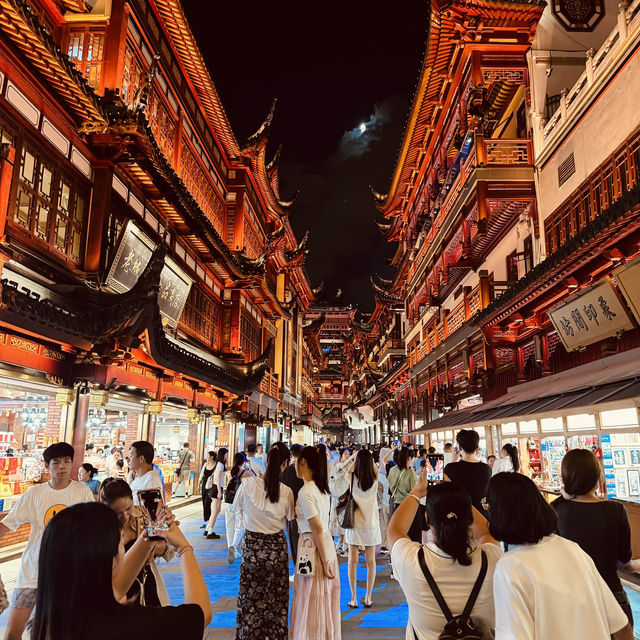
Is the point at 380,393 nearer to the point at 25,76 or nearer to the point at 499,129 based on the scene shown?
the point at 499,129

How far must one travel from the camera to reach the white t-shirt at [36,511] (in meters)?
3.93

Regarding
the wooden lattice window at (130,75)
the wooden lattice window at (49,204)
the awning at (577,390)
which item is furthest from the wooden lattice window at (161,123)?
the awning at (577,390)

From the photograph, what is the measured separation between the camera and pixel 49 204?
889 cm

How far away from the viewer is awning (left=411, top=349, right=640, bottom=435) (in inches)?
277

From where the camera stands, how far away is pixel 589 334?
9.19 meters

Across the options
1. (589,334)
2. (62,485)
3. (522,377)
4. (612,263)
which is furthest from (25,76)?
(522,377)

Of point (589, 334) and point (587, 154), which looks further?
point (587, 154)

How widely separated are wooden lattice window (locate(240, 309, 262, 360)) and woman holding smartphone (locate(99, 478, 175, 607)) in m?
17.7

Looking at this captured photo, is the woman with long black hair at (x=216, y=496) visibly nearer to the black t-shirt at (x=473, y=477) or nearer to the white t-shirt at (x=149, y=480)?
the white t-shirt at (x=149, y=480)

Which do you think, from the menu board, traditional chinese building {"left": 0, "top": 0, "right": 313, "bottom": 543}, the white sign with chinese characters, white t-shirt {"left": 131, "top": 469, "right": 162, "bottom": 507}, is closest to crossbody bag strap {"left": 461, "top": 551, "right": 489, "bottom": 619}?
white t-shirt {"left": 131, "top": 469, "right": 162, "bottom": 507}

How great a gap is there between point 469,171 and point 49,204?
34.7 feet

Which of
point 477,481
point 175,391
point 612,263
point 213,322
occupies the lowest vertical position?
point 477,481

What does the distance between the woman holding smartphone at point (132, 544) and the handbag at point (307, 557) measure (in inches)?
75.9

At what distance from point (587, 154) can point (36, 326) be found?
10490 millimetres
